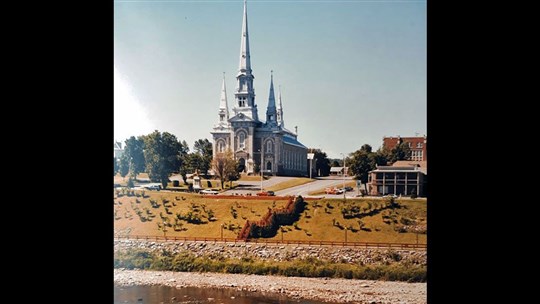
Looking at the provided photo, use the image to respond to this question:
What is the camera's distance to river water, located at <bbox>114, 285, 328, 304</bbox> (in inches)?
413

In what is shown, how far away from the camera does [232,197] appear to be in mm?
12508

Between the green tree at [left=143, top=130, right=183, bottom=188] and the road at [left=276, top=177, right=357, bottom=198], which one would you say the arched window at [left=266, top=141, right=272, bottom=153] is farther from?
Answer: the green tree at [left=143, top=130, right=183, bottom=188]

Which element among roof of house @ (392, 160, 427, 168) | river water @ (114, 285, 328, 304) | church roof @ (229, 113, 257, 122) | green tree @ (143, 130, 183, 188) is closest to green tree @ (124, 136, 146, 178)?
green tree @ (143, 130, 183, 188)

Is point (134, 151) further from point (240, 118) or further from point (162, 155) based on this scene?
point (240, 118)

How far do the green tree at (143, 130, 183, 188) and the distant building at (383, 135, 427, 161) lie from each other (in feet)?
14.5

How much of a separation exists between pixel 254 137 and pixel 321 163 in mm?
1871

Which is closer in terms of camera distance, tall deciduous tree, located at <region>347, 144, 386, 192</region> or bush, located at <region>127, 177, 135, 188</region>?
tall deciduous tree, located at <region>347, 144, 386, 192</region>

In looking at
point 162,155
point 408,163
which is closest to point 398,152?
point 408,163
